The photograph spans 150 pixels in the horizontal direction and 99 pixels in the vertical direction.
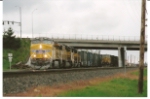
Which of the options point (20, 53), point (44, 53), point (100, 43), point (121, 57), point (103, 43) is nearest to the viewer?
point (44, 53)

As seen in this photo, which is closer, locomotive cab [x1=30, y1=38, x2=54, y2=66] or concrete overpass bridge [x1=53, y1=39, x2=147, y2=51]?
locomotive cab [x1=30, y1=38, x2=54, y2=66]

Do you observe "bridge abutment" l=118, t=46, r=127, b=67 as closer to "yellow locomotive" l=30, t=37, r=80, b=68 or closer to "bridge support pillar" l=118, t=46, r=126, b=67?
"bridge support pillar" l=118, t=46, r=126, b=67

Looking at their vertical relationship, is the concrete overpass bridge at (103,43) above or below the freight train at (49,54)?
above

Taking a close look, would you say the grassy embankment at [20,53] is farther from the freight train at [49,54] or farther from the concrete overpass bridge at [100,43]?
the freight train at [49,54]

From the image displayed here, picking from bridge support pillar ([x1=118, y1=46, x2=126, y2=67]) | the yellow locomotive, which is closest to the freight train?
the yellow locomotive

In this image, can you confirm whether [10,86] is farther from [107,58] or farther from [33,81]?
[107,58]

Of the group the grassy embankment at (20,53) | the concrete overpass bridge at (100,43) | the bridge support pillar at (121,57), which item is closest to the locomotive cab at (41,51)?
the grassy embankment at (20,53)

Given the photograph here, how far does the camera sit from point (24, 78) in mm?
21562

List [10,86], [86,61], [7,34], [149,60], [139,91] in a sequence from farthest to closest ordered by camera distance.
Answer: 1. [7,34]
2. [86,61]
3. [139,91]
4. [10,86]
5. [149,60]

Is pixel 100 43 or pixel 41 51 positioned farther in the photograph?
pixel 100 43

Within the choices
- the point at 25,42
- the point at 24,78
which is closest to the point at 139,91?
the point at 24,78

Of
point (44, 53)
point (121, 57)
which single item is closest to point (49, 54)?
point (44, 53)

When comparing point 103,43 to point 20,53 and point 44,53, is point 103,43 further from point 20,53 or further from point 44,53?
point 44,53

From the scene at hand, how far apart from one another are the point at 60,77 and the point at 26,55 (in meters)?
56.9
